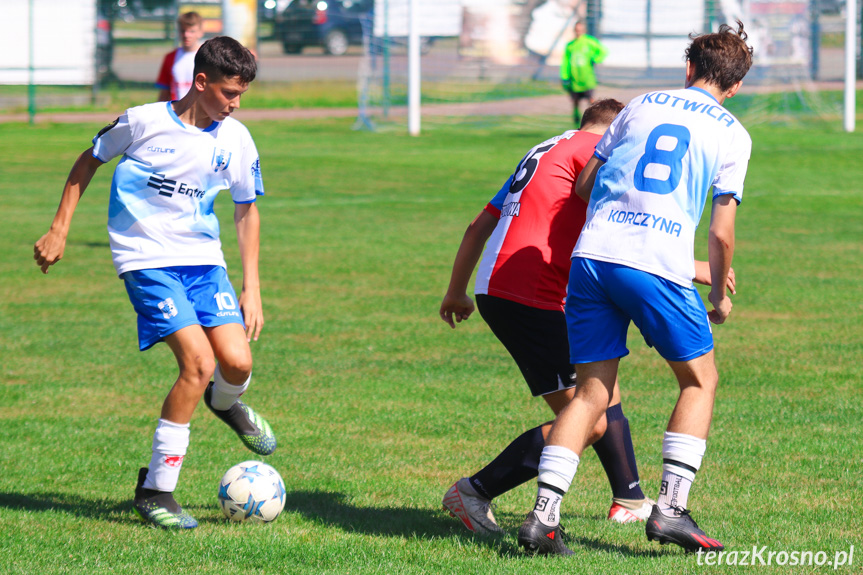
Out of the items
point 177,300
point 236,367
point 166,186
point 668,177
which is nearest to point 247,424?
point 236,367

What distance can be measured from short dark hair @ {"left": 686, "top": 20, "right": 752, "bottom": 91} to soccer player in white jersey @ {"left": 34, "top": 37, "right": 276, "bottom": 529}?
183cm

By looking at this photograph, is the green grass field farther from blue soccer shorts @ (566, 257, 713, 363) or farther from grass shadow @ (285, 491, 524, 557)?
blue soccer shorts @ (566, 257, 713, 363)

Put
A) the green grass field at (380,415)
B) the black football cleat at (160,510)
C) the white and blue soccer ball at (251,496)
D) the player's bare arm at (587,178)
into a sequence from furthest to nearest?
the white and blue soccer ball at (251,496)
the black football cleat at (160,510)
the green grass field at (380,415)
the player's bare arm at (587,178)

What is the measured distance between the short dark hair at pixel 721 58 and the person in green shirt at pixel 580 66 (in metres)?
19.9

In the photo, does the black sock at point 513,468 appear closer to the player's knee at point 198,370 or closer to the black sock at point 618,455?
the black sock at point 618,455

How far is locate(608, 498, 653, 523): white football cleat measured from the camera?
4656mm

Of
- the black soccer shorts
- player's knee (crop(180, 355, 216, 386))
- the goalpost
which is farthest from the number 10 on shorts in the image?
the goalpost

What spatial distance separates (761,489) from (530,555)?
4.89ft

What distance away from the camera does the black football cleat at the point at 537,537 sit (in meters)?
3.96

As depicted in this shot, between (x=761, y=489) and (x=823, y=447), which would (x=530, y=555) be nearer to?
(x=761, y=489)

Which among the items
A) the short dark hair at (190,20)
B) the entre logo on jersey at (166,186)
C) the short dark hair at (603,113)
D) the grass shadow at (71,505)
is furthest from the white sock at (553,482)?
the short dark hair at (190,20)

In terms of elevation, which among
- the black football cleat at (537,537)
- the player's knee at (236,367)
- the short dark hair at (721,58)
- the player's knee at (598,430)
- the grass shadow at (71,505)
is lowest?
the grass shadow at (71,505)

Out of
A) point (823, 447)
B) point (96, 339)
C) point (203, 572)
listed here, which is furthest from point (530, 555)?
point (96, 339)

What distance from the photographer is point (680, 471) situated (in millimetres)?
4031
